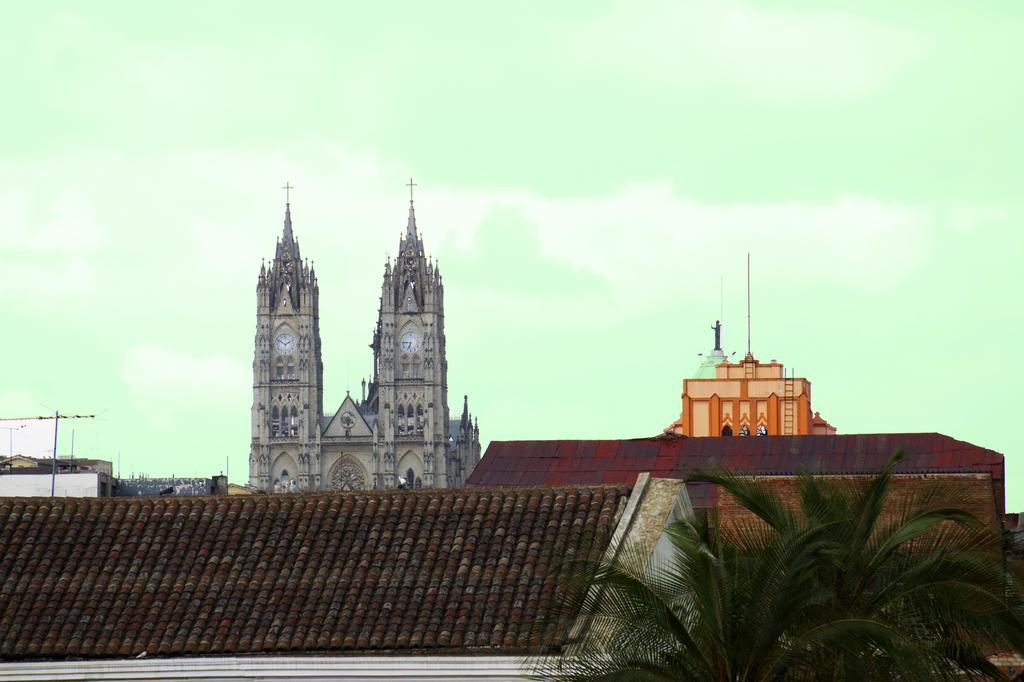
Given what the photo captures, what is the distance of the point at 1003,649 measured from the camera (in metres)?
19.7

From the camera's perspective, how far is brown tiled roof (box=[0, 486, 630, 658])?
22438 mm

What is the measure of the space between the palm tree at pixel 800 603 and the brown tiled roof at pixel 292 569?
11.0 ft

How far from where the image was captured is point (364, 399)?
177625 millimetres

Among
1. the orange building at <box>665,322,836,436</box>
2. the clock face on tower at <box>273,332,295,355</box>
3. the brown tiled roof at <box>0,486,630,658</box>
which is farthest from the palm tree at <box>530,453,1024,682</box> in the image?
the clock face on tower at <box>273,332,295,355</box>

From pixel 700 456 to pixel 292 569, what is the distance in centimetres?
A: 2698

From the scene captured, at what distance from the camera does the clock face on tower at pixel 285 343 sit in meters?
175

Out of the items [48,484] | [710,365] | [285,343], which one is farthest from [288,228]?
[48,484]

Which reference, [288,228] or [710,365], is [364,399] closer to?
[288,228]

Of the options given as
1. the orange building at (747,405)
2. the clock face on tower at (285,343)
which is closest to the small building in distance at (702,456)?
the orange building at (747,405)

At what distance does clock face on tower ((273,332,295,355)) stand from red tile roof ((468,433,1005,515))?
12583cm

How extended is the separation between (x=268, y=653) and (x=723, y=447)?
95.2 ft

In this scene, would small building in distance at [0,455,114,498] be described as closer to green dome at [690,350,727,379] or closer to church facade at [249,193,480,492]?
green dome at [690,350,727,379]

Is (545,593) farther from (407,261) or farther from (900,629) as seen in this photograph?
(407,261)

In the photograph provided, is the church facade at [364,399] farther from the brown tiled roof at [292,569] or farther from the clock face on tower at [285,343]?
the brown tiled roof at [292,569]
